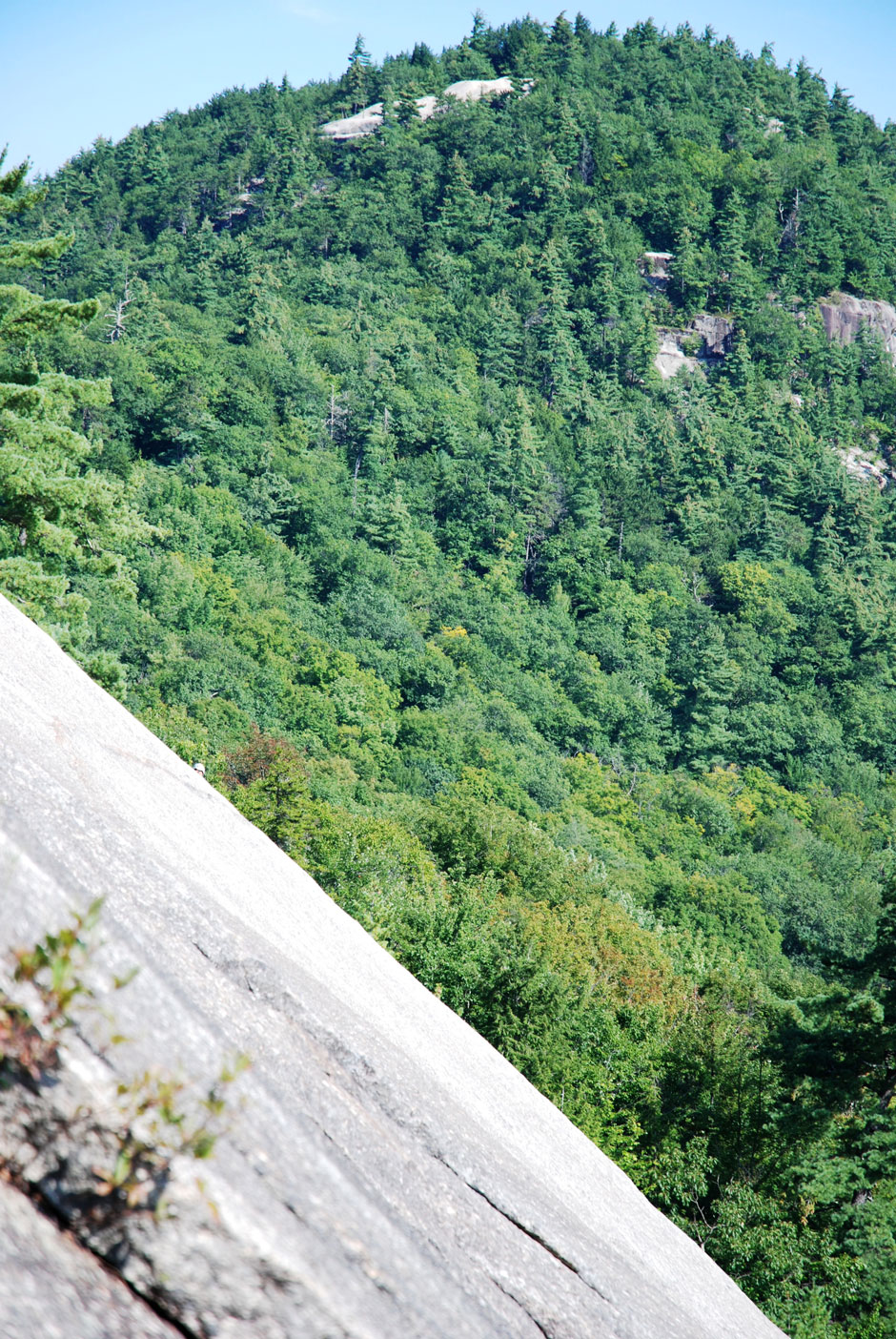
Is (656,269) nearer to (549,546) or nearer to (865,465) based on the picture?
(865,465)

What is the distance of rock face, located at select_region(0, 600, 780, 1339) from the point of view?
3.51 m

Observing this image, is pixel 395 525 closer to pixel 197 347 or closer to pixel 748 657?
pixel 197 347

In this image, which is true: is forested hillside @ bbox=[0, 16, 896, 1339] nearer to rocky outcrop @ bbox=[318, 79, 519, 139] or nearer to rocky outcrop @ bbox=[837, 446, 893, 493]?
rocky outcrop @ bbox=[837, 446, 893, 493]

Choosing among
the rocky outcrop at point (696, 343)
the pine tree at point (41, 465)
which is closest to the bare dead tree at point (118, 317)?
the rocky outcrop at point (696, 343)

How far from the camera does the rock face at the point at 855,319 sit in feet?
458

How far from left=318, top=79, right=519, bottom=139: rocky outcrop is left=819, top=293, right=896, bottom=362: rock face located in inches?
2558

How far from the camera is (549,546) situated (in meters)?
104

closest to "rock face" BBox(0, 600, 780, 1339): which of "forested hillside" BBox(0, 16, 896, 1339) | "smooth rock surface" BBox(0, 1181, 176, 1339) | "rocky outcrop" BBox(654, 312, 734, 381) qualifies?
"smooth rock surface" BBox(0, 1181, 176, 1339)

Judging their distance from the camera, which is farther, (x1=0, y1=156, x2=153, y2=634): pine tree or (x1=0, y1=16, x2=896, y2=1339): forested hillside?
(x1=0, y1=16, x2=896, y2=1339): forested hillside

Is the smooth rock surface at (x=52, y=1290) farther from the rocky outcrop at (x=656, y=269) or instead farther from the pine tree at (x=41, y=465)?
the rocky outcrop at (x=656, y=269)

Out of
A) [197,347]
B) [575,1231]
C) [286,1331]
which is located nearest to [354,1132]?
[286,1331]

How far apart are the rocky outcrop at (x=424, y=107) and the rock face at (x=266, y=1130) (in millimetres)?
164241

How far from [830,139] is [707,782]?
13303 centimetres

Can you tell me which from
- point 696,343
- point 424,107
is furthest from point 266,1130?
point 424,107
